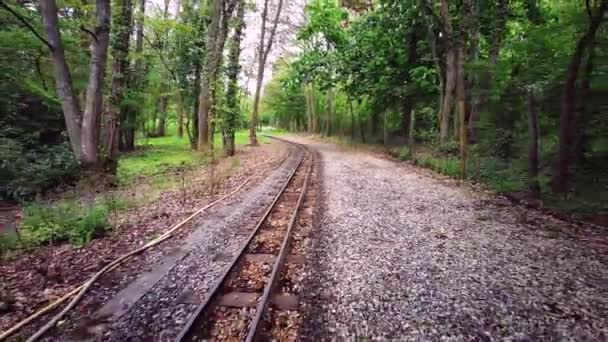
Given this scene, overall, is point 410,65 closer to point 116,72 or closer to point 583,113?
point 583,113

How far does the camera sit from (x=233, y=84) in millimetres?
14930

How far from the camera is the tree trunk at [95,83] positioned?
8680mm

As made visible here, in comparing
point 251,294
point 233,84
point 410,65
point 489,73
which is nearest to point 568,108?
point 489,73

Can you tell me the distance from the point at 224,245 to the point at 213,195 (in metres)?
3.62

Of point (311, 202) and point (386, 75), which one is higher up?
point (386, 75)

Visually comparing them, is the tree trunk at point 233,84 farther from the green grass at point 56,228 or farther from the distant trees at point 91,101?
the green grass at point 56,228

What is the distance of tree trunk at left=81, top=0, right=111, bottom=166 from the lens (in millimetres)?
8680

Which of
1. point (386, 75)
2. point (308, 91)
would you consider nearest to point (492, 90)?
point (386, 75)

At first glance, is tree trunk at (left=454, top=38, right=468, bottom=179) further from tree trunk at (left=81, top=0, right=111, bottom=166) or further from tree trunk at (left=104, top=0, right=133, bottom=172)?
tree trunk at (left=104, top=0, right=133, bottom=172)

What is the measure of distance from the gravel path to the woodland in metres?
1.89

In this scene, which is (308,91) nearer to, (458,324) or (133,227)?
(133,227)

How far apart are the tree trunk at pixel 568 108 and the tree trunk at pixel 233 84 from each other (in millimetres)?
11188

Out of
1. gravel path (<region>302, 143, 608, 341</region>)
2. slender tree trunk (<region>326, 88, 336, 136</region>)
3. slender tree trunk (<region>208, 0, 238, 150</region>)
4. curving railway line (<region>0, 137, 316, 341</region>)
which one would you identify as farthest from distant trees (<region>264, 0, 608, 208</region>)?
slender tree trunk (<region>326, 88, 336, 136</region>)

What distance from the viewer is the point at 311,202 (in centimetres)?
744
